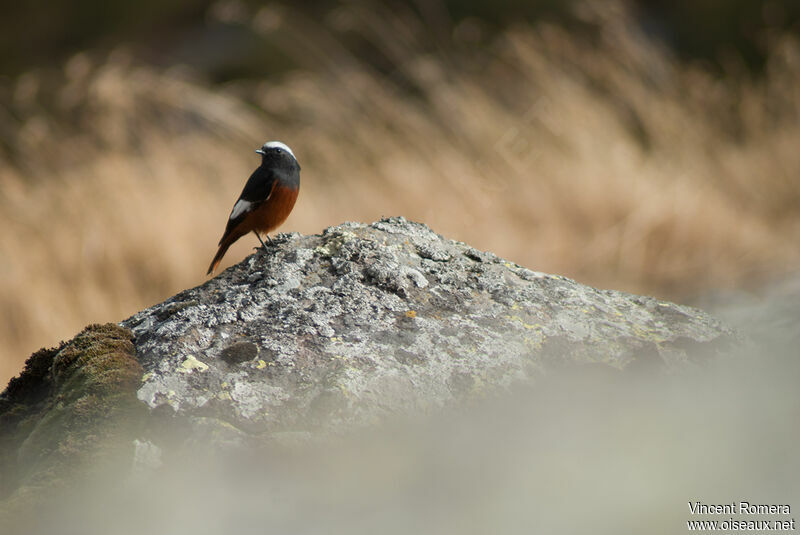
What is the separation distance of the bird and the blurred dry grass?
1.72 metres

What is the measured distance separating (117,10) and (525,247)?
27.0 m

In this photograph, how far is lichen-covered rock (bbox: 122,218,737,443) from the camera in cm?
189

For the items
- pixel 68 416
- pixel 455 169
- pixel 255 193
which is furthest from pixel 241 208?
pixel 455 169

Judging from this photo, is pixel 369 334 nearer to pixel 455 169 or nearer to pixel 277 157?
pixel 277 157

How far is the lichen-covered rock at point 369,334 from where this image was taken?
6.21 feet

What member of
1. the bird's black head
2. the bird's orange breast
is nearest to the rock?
the bird's orange breast

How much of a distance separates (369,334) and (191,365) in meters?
0.52

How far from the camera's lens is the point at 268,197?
3.00 meters

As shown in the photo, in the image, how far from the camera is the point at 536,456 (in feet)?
5.08

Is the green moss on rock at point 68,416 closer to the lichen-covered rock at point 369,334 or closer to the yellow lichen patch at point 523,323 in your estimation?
the lichen-covered rock at point 369,334

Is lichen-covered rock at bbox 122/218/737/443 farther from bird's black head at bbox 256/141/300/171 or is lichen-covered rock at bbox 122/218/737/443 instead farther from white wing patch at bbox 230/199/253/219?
bird's black head at bbox 256/141/300/171

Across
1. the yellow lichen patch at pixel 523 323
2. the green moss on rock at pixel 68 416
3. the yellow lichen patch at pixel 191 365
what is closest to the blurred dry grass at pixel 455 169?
the yellow lichen patch at pixel 523 323

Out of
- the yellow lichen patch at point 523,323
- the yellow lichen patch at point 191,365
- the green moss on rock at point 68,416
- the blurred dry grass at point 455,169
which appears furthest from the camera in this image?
the blurred dry grass at point 455,169

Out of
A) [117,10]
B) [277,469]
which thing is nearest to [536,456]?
[277,469]
